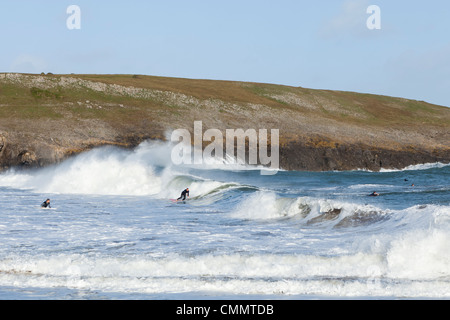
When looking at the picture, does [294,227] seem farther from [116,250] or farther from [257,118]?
[257,118]

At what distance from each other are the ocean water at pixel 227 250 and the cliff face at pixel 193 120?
34.3 metres

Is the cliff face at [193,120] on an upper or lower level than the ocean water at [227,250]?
upper

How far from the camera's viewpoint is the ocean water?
1164cm

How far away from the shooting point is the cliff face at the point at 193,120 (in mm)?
63906

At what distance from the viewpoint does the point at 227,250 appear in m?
15.2

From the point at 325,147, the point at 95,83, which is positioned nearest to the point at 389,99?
the point at 325,147

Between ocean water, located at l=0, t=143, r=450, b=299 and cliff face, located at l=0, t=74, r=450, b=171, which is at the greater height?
cliff face, located at l=0, t=74, r=450, b=171

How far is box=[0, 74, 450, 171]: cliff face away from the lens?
210 feet

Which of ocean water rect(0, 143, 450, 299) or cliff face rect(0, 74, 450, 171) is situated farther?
cliff face rect(0, 74, 450, 171)

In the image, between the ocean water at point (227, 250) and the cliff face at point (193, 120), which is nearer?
the ocean water at point (227, 250)

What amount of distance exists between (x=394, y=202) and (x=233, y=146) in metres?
38.7

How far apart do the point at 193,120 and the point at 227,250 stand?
62466mm

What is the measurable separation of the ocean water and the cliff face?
34347 millimetres

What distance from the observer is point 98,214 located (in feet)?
82.1
